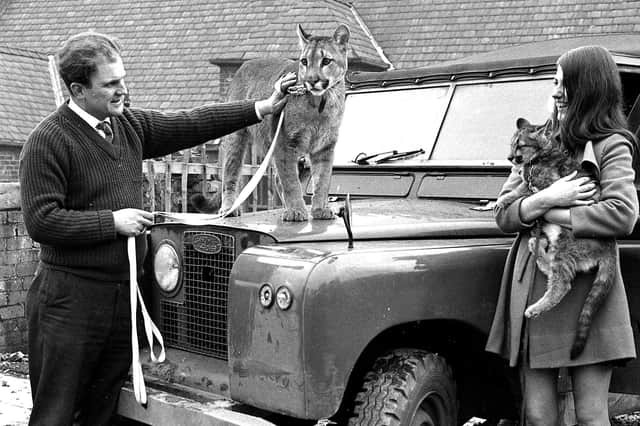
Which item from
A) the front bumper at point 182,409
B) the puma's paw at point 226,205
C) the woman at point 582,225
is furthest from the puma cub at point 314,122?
the woman at point 582,225

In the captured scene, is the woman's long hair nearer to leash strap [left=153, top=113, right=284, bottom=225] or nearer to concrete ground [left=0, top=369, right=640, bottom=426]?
leash strap [left=153, top=113, right=284, bottom=225]

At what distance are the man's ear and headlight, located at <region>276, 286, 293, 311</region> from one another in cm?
111

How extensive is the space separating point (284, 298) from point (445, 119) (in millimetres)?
1992

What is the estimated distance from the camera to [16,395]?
241 inches

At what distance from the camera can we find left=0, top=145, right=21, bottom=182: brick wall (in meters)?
16.6

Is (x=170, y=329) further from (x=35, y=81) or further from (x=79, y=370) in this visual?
(x=35, y=81)

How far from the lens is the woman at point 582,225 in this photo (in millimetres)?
3164

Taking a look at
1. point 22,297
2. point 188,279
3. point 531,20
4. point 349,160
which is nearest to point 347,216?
point 188,279

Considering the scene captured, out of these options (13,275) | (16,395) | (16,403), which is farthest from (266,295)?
(13,275)

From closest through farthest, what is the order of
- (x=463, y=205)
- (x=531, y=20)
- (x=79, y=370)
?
(x=79, y=370), (x=463, y=205), (x=531, y=20)

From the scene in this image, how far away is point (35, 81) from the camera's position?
18406 millimetres

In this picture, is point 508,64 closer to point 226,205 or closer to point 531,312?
point 226,205

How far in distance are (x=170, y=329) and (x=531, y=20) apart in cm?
1450

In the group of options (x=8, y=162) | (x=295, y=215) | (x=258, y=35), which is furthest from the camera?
(x=258, y=35)
